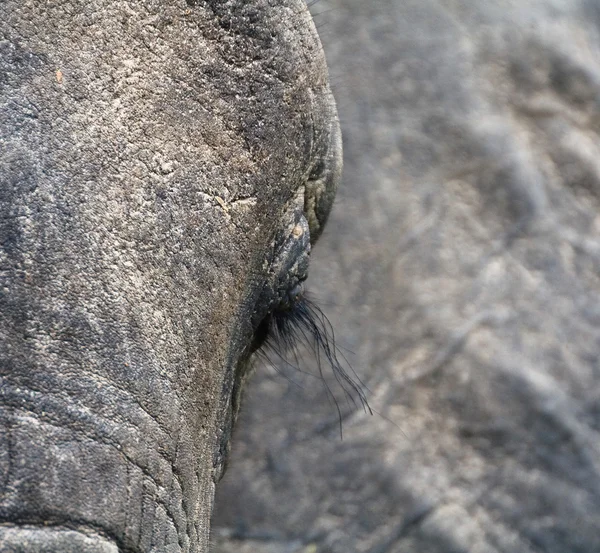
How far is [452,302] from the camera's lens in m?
1.21

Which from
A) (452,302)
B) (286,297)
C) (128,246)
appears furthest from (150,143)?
(452,302)

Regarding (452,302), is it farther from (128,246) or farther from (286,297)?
(128,246)

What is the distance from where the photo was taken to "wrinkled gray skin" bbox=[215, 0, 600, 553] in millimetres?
1146

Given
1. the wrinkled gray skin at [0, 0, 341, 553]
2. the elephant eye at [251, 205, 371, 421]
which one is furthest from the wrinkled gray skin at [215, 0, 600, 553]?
the wrinkled gray skin at [0, 0, 341, 553]

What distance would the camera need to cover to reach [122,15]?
2.05 feet

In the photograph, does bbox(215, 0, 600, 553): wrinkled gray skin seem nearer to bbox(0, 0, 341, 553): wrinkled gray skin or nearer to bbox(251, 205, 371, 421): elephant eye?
bbox(251, 205, 371, 421): elephant eye

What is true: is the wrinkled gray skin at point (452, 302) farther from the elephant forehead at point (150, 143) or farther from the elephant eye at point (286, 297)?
the elephant forehead at point (150, 143)

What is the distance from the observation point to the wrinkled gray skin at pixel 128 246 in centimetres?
53

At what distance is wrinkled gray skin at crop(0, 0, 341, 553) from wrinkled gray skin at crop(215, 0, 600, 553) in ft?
1.51

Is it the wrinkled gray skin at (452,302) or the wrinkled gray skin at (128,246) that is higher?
the wrinkled gray skin at (452,302)

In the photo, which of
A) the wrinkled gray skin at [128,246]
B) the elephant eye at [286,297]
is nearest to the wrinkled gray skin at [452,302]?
the elephant eye at [286,297]

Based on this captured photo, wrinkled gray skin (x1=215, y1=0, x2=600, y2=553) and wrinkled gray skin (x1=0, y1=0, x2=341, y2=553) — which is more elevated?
wrinkled gray skin (x1=215, y1=0, x2=600, y2=553)

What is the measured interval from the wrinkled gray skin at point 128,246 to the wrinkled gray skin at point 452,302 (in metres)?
0.46

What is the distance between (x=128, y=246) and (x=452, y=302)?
72 centimetres
